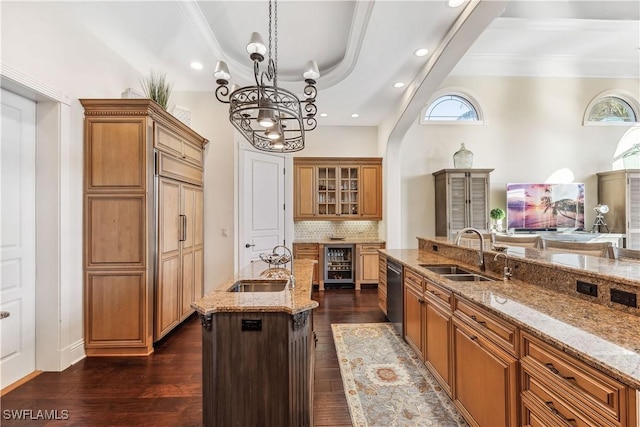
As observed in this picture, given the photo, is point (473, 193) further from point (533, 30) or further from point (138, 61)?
point (138, 61)

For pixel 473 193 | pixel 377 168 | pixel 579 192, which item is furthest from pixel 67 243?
pixel 579 192

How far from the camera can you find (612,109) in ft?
19.4

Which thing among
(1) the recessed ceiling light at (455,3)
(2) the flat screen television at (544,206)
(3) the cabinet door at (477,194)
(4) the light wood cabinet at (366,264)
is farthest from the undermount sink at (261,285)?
(2) the flat screen television at (544,206)

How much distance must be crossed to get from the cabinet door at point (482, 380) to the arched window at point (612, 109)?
673 centimetres

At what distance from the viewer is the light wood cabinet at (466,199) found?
515 centimetres

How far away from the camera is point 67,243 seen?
268 cm

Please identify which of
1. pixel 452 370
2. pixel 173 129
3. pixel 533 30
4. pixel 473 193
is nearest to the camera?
pixel 452 370

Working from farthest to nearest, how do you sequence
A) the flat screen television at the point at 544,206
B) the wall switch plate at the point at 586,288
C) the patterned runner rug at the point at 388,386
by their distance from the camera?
the flat screen television at the point at 544,206 < the patterned runner rug at the point at 388,386 < the wall switch plate at the point at 586,288

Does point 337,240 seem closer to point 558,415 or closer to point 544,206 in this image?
point 544,206

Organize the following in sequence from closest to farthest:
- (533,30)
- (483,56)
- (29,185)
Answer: (29,185) → (533,30) → (483,56)

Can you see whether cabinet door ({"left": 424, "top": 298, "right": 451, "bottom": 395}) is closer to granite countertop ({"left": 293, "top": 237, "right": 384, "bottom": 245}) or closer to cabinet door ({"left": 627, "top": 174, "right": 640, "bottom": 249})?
granite countertop ({"left": 293, "top": 237, "right": 384, "bottom": 245})

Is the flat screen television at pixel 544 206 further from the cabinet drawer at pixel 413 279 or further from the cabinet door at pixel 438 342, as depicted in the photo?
the cabinet door at pixel 438 342

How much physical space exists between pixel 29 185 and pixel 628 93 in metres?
10.0

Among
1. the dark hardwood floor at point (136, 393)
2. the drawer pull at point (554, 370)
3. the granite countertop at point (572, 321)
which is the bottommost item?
the dark hardwood floor at point (136, 393)
